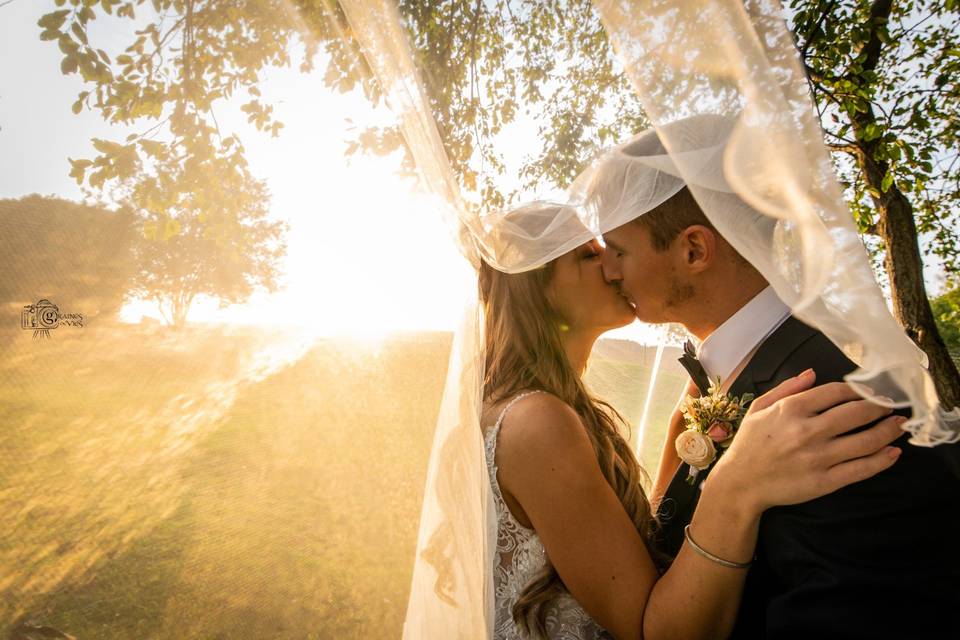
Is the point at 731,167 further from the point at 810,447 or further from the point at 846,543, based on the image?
the point at 846,543

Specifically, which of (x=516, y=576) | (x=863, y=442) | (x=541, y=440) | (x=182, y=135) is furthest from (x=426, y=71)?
(x=516, y=576)

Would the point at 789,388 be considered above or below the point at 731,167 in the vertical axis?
below

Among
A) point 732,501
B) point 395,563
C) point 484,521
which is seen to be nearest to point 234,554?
point 395,563

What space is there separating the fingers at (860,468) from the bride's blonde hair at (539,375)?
921mm

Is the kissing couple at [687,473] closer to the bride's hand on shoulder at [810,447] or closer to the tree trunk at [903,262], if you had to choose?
the bride's hand on shoulder at [810,447]

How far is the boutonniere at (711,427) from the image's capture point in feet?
5.61

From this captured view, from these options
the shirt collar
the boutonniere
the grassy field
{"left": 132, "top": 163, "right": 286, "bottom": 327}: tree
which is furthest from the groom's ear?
{"left": 132, "top": 163, "right": 286, "bottom": 327}: tree

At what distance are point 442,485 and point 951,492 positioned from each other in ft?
5.06

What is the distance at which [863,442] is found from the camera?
1.29 m

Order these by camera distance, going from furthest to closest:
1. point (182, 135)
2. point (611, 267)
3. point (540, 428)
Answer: point (611, 267)
point (540, 428)
point (182, 135)

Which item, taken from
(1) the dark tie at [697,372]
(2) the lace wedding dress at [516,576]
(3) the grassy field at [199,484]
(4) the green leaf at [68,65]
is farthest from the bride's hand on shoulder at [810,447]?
(4) the green leaf at [68,65]

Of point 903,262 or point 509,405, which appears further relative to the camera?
point 903,262

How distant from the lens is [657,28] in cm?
122

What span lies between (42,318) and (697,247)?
213cm
